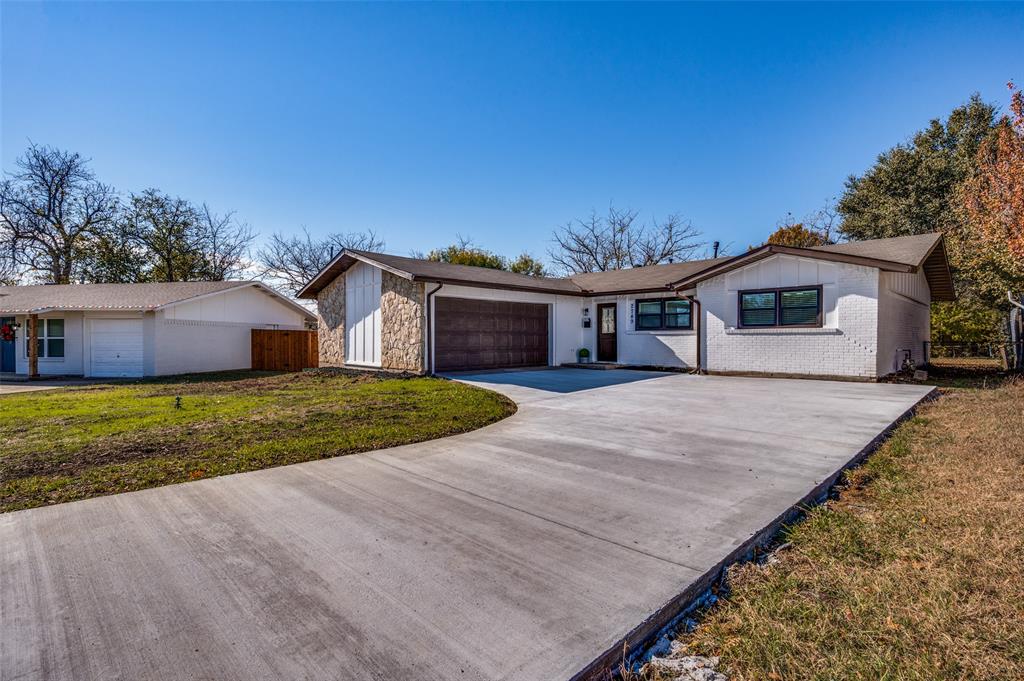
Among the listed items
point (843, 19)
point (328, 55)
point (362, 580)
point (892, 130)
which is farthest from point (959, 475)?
point (892, 130)

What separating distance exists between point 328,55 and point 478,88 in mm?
5008

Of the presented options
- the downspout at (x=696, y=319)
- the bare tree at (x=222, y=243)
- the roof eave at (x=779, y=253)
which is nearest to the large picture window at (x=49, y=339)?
the bare tree at (x=222, y=243)

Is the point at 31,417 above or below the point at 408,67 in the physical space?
below

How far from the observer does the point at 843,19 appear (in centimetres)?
1125

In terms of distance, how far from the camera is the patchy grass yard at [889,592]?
75.4 inches

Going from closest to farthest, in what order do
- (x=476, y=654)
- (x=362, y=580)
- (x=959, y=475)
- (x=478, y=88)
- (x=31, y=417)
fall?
1. (x=476, y=654)
2. (x=362, y=580)
3. (x=959, y=475)
4. (x=31, y=417)
5. (x=478, y=88)

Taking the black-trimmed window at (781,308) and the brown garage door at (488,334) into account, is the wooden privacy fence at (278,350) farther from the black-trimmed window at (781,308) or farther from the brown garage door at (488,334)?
the black-trimmed window at (781,308)

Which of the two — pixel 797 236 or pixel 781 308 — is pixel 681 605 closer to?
pixel 781 308

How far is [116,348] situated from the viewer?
16266 mm

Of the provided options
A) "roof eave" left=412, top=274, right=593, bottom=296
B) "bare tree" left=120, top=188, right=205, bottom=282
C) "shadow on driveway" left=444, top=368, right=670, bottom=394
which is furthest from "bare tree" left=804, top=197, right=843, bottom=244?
"bare tree" left=120, top=188, right=205, bottom=282

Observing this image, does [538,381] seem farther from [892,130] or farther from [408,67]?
[892,130]

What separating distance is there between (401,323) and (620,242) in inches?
911

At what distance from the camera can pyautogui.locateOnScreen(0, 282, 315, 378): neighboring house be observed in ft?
53.0

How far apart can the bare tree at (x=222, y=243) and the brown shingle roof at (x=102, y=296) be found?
33.0 feet
